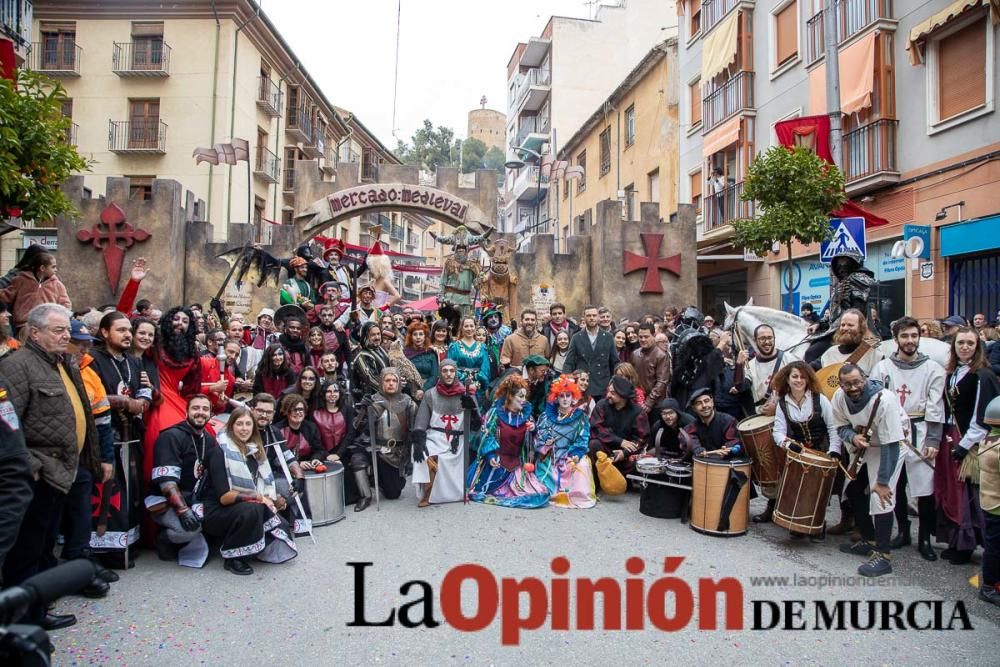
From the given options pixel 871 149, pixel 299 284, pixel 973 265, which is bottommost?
pixel 299 284

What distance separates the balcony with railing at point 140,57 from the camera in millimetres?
23391

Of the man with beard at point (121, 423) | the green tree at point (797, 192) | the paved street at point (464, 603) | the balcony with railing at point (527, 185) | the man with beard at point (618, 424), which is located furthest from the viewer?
the balcony with railing at point (527, 185)

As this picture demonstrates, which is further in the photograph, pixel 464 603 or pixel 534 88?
pixel 534 88

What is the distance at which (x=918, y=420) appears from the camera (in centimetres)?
530

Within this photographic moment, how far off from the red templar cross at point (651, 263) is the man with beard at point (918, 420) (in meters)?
9.78

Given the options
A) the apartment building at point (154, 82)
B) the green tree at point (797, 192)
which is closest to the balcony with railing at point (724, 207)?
the green tree at point (797, 192)

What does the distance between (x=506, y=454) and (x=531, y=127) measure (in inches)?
1407

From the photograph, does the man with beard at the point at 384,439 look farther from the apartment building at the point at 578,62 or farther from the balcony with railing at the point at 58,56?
the apartment building at the point at 578,62

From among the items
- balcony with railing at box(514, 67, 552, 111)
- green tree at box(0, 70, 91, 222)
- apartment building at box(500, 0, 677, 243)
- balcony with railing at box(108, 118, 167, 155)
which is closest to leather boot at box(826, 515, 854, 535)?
green tree at box(0, 70, 91, 222)

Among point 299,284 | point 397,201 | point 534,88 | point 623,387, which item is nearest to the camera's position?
point 623,387

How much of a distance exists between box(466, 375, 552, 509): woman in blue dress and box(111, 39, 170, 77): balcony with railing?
22196mm

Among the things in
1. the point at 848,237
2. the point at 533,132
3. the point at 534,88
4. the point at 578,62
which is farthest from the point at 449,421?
the point at 533,132

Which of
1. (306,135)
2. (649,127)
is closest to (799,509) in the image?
(649,127)

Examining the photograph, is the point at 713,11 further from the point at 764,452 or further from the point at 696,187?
the point at 764,452
